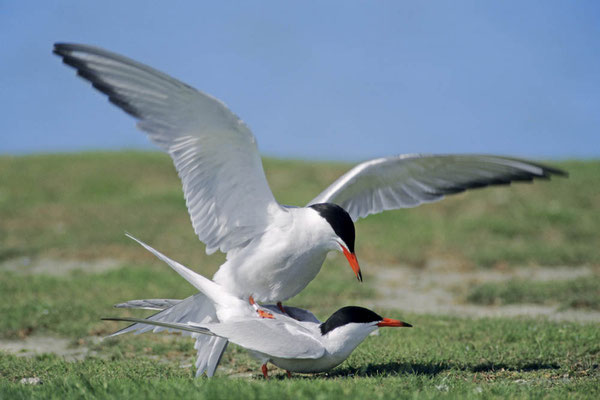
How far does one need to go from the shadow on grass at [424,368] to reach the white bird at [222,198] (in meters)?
0.73

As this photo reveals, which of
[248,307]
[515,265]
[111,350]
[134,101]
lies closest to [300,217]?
[248,307]

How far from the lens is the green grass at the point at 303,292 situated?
4246 millimetres

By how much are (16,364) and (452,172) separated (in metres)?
4.00

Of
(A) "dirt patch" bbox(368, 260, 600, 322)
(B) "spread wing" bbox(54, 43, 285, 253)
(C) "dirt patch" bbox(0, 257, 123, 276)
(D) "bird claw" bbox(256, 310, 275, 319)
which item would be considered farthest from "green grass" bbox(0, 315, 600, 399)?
(C) "dirt patch" bbox(0, 257, 123, 276)

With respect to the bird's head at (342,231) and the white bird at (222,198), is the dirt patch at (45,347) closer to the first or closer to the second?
the white bird at (222,198)

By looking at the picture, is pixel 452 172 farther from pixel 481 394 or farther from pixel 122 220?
pixel 122 220

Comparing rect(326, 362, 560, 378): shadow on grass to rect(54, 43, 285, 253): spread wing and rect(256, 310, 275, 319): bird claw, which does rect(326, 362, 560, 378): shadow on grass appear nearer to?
rect(256, 310, 275, 319): bird claw

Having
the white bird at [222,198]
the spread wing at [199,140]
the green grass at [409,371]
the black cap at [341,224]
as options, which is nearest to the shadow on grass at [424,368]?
the green grass at [409,371]

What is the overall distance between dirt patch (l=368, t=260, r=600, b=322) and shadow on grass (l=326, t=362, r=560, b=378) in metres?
2.72

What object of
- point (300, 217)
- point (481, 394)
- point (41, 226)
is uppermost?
point (300, 217)

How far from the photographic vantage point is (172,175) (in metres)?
18.4

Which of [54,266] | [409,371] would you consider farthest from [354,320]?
[54,266]

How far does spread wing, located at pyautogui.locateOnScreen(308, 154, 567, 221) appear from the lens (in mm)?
5684

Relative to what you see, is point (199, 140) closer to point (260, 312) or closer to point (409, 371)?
point (260, 312)
